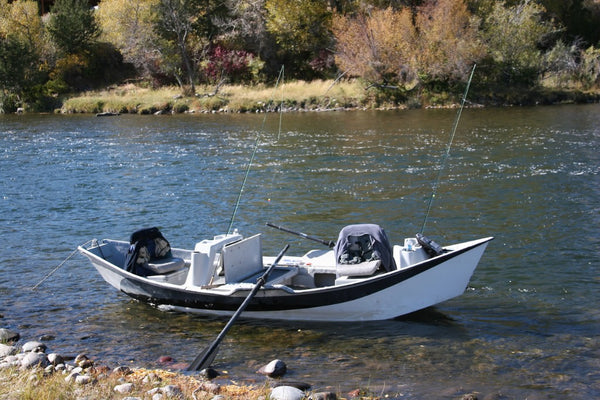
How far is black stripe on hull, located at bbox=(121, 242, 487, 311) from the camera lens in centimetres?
1047

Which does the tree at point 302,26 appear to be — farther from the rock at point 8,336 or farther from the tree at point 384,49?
the rock at point 8,336

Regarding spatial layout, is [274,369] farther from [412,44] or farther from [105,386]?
[412,44]

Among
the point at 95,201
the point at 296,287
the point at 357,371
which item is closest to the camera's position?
the point at 357,371

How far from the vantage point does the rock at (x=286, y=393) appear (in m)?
7.90

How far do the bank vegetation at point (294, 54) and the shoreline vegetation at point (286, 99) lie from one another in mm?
121

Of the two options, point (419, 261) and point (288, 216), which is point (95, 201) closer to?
point (288, 216)

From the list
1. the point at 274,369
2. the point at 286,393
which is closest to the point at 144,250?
the point at 274,369

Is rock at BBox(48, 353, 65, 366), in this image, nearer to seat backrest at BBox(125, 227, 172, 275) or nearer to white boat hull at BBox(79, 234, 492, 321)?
white boat hull at BBox(79, 234, 492, 321)

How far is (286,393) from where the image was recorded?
26.3ft

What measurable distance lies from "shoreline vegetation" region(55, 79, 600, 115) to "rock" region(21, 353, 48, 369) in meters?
38.5

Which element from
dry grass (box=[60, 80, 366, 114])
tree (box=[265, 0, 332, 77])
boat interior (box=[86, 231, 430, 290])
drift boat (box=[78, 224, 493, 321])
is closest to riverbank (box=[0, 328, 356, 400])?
drift boat (box=[78, 224, 493, 321])

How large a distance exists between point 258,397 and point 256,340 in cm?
269

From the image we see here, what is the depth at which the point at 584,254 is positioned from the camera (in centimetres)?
1398

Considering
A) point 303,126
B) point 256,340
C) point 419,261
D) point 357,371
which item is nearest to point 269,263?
point 256,340
